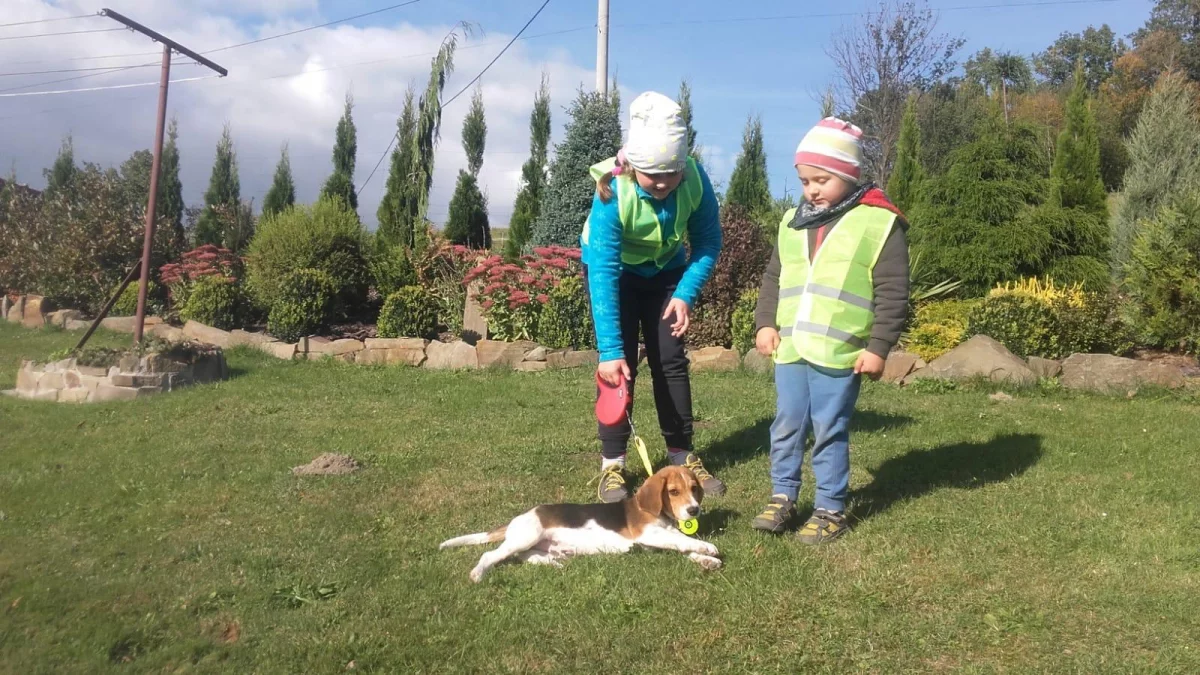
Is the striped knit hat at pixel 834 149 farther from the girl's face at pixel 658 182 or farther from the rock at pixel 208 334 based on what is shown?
the rock at pixel 208 334

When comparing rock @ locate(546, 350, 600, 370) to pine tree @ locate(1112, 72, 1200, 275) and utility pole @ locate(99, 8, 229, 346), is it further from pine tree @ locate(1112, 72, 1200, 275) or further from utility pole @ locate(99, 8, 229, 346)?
pine tree @ locate(1112, 72, 1200, 275)

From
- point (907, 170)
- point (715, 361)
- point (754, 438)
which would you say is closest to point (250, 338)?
point (715, 361)

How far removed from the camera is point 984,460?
16.2 ft

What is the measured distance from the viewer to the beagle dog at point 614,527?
350cm

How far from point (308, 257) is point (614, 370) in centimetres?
876

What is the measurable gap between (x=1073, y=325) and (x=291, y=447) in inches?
267

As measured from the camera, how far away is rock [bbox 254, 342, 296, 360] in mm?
10164

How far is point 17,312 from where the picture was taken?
14359 millimetres

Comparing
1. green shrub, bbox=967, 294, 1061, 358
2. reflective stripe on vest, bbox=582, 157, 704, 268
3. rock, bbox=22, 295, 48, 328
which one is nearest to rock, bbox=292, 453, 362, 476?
reflective stripe on vest, bbox=582, 157, 704, 268

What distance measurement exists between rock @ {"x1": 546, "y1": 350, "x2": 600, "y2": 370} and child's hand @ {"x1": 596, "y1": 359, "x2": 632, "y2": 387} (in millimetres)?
5069

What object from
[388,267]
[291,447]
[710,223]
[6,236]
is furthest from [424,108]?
[710,223]

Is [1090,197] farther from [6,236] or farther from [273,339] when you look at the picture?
[6,236]

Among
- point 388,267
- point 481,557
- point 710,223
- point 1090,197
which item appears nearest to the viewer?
point 481,557

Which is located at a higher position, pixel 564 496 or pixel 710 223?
pixel 710 223
